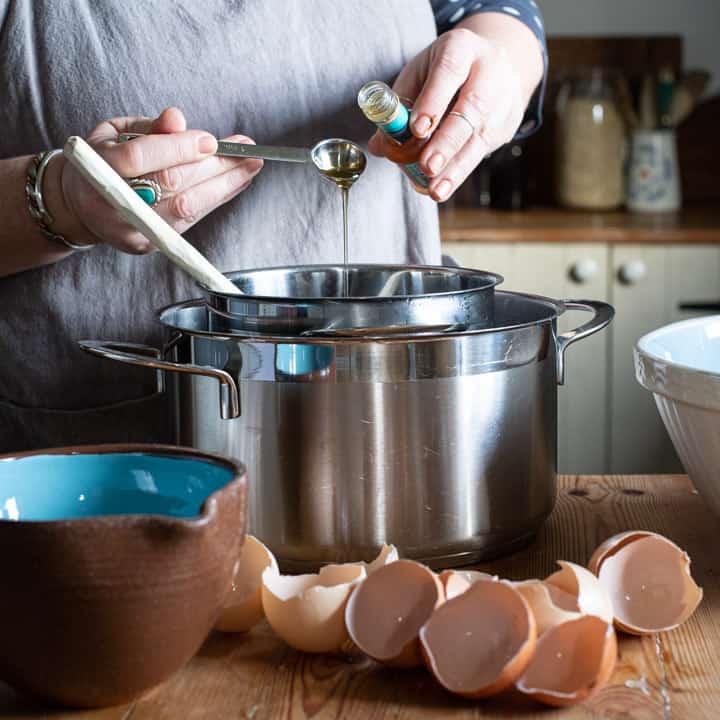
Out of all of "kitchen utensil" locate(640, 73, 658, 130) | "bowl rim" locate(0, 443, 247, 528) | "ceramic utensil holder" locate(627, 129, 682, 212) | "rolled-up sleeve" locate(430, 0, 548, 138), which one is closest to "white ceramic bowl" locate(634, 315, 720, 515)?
"bowl rim" locate(0, 443, 247, 528)

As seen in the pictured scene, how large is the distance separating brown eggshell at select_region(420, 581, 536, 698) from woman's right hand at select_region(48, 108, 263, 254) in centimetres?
42

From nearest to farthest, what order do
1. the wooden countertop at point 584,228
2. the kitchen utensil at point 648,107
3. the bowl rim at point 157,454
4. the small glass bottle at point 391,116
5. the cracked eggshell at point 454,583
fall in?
the bowl rim at point 157,454
the cracked eggshell at point 454,583
the small glass bottle at point 391,116
the wooden countertop at point 584,228
the kitchen utensil at point 648,107

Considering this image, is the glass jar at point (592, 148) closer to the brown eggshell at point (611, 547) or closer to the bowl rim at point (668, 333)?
the bowl rim at point (668, 333)

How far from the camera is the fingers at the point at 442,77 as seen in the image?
2.94ft

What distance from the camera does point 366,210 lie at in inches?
42.4

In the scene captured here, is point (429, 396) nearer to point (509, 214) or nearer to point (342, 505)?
point (342, 505)

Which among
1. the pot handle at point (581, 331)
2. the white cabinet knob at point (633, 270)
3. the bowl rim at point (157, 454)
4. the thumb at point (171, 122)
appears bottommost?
the white cabinet knob at point (633, 270)

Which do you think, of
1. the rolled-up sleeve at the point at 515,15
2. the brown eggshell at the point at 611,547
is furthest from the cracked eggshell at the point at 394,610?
the rolled-up sleeve at the point at 515,15

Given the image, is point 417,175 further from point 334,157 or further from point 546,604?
point 546,604

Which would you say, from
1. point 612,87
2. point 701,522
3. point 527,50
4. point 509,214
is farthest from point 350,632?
point 612,87

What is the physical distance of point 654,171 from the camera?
2.48 m

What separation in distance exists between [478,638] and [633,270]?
172 centimetres

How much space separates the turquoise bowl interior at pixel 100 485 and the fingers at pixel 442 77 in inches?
15.0

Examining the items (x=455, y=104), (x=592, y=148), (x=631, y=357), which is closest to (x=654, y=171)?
(x=592, y=148)
